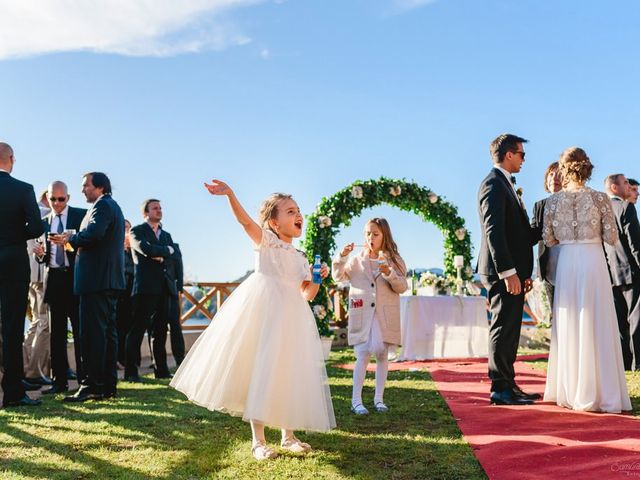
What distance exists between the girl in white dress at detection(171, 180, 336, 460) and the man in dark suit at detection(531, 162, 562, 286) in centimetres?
242

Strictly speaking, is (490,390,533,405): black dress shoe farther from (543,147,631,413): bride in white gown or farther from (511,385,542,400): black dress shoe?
(543,147,631,413): bride in white gown

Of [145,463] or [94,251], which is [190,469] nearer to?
[145,463]

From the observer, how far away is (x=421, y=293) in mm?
11758

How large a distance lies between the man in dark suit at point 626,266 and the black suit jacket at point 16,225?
5.85m

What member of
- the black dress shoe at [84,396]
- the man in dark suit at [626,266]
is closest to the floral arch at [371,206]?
the man in dark suit at [626,266]

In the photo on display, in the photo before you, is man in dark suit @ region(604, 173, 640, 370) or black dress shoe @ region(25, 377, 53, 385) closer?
man in dark suit @ region(604, 173, 640, 370)

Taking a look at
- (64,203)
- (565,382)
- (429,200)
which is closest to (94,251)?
(64,203)

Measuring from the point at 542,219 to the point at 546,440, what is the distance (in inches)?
85.3

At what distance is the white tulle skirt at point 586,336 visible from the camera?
489cm

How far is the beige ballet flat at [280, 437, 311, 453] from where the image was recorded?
3.76m

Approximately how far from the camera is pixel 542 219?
5500mm

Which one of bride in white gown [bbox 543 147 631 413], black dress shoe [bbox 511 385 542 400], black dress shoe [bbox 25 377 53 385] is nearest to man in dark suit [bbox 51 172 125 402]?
black dress shoe [bbox 25 377 53 385]

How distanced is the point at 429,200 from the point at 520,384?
6443 millimetres

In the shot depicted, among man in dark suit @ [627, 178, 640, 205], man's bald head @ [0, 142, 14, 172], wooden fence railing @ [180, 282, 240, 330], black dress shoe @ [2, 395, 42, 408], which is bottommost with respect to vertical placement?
black dress shoe @ [2, 395, 42, 408]
